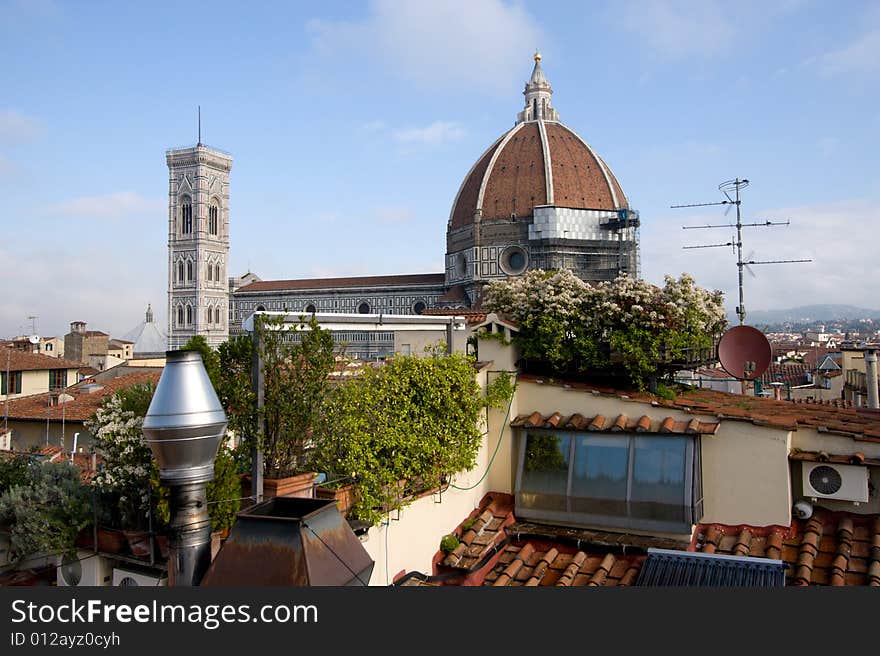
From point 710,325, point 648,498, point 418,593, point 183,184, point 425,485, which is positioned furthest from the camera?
A: point 183,184

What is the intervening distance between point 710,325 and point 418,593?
8.31 meters

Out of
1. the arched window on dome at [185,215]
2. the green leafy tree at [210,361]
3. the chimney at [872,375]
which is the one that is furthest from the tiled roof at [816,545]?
the arched window on dome at [185,215]

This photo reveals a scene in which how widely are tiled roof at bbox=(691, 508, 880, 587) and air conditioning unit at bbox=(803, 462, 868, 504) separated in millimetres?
261

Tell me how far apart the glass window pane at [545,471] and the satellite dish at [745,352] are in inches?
128

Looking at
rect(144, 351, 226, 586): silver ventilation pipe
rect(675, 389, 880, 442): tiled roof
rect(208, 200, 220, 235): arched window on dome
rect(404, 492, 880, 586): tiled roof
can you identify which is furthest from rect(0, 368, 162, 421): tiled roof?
rect(208, 200, 220, 235): arched window on dome

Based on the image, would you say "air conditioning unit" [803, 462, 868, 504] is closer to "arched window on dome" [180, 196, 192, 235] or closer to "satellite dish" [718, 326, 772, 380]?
"satellite dish" [718, 326, 772, 380]

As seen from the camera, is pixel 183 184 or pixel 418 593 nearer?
pixel 418 593

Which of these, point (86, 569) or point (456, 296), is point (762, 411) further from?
point (456, 296)

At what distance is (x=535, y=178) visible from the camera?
57.3 metres

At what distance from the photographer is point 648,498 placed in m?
7.04

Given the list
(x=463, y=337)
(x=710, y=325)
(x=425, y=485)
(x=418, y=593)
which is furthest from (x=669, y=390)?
(x=418, y=593)

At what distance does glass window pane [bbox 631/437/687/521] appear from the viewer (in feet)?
22.8

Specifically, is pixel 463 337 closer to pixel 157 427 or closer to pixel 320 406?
pixel 320 406

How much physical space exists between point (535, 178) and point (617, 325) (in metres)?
50.6
